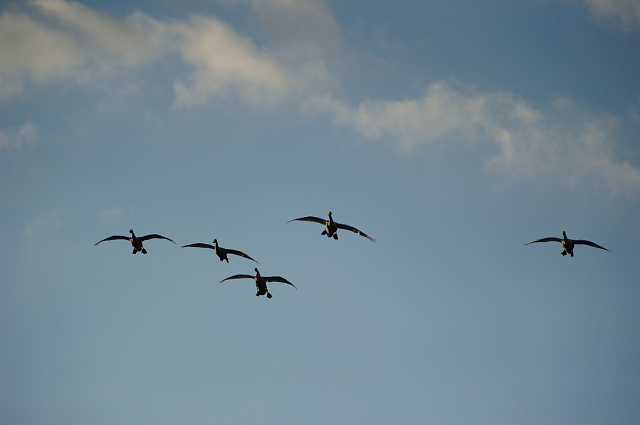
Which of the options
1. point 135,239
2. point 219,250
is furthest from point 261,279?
point 135,239

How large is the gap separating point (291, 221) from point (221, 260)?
928 centimetres

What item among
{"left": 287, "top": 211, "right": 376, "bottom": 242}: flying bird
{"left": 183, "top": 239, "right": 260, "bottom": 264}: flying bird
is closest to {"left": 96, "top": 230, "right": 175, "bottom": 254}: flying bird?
{"left": 183, "top": 239, "right": 260, "bottom": 264}: flying bird

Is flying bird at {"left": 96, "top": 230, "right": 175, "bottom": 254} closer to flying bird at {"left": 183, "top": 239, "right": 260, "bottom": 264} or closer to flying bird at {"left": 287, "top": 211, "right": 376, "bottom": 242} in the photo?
flying bird at {"left": 183, "top": 239, "right": 260, "bottom": 264}

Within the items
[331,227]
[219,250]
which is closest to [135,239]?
[219,250]

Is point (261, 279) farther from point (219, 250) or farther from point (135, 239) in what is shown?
point (135, 239)

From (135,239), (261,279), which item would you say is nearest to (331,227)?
(261,279)

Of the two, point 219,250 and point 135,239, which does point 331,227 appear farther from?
point 135,239

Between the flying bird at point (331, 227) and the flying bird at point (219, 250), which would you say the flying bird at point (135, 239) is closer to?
the flying bird at point (219, 250)

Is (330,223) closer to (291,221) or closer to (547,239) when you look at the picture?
(291,221)

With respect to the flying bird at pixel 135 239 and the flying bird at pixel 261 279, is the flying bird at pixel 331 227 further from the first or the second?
the flying bird at pixel 135 239

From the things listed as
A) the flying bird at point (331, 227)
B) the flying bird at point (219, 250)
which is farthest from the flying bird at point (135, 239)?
the flying bird at point (331, 227)

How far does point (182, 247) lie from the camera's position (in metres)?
80.7

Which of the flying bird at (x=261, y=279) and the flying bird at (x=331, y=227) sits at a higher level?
the flying bird at (x=331, y=227)

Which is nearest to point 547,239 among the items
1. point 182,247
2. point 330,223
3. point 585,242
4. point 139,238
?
point 585,242
